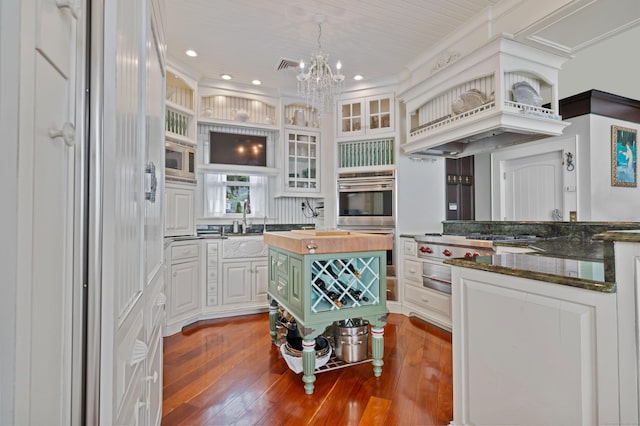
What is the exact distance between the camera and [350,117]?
4121mm

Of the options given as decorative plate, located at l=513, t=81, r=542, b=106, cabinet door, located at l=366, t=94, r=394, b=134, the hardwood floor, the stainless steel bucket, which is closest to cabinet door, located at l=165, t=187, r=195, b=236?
the hardwood floor

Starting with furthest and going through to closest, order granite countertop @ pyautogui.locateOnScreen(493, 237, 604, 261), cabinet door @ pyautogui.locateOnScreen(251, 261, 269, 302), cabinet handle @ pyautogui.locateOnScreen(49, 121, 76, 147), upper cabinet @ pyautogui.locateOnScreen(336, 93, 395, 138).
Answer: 1. upper cabinet @ pyautogui.locateOnScreen(336, 93, 395, 138)
2. cabinet door @ pyautogui.locateOnScreen(251, 261, 269, 302)
3. granite countertop @ pyautogui.locateOnScreen(493, 237, 604, 261)
4. cabinet handle @ pyautogui.locateOnScreen(49, 121, 76, 147)

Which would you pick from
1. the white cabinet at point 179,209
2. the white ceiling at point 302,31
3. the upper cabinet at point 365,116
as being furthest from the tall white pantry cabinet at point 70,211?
the upper cabinet at point 365,116

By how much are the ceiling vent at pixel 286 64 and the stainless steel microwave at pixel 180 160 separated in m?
1.36

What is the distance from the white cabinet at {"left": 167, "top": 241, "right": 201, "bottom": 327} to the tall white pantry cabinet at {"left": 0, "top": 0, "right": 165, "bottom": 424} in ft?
7.59

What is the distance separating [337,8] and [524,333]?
2.57 m

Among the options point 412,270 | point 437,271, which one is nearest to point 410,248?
point 412,270

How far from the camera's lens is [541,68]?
2672 millimetres

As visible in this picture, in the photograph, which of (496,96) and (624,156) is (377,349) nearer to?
(496,96)

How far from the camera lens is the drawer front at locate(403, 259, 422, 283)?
350 cm

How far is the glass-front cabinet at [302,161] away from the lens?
4133mm

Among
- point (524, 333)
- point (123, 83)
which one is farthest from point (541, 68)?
point (123, 83)

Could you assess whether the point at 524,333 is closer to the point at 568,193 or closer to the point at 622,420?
the point at 622,420

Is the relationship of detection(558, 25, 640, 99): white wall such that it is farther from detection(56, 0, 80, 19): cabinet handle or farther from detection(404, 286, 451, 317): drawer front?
detection(56, 0, 80, 19): cabinet handle
